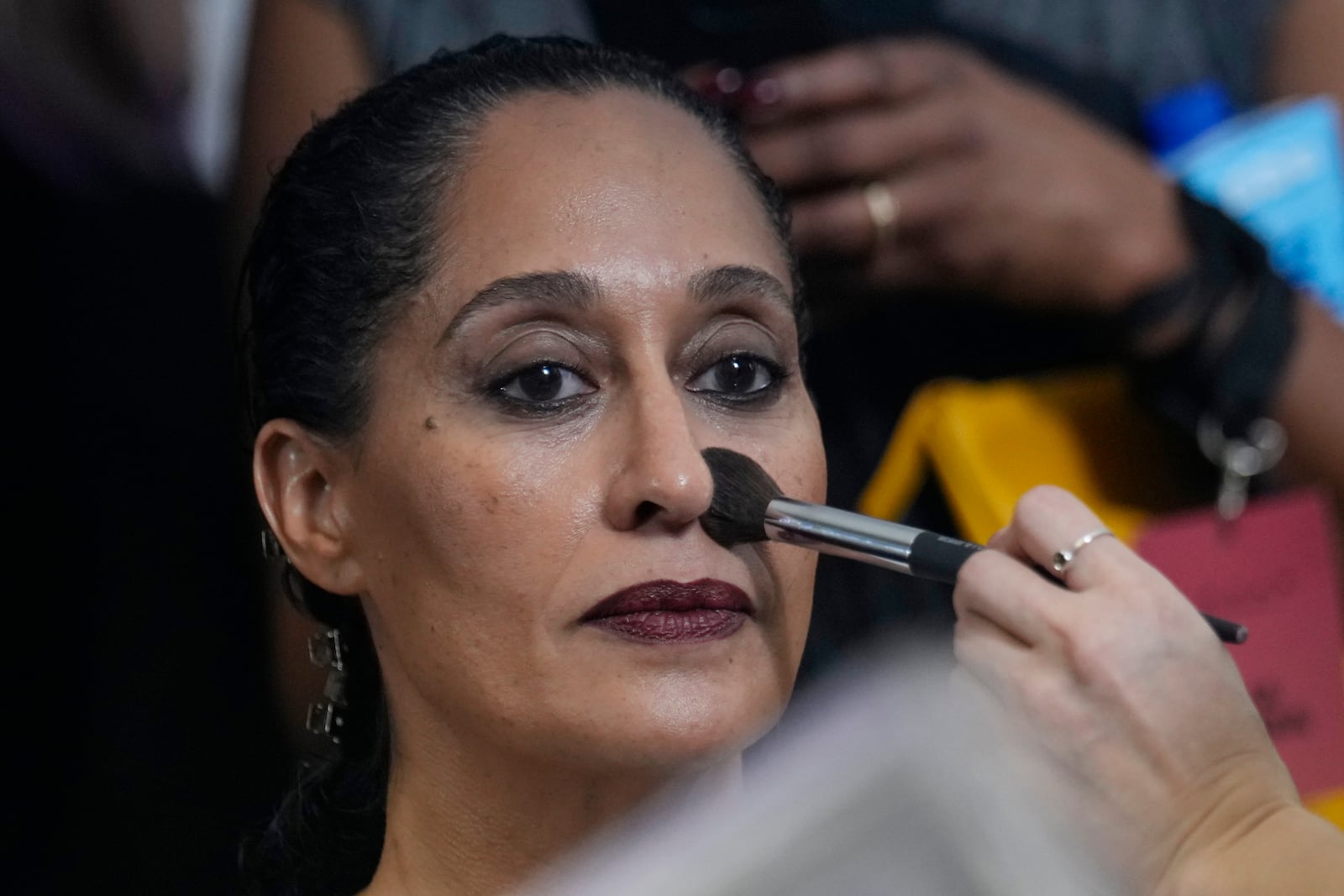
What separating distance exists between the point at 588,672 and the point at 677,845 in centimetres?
10

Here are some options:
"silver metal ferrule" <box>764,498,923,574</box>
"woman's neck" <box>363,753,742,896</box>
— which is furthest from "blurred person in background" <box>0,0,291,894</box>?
"silver metal ferrule" <box>764,498,923,574</box>

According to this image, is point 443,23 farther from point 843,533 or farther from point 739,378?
point 843,533

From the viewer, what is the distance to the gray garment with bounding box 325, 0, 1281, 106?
1.16 meters

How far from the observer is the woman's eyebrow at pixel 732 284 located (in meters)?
0.88

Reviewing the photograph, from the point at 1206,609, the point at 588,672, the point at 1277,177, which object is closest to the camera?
the point at 588,672

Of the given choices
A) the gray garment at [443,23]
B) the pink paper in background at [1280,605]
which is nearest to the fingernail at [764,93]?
the gray garment at [443,23]

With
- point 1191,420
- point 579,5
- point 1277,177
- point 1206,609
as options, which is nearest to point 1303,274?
point 1277,177

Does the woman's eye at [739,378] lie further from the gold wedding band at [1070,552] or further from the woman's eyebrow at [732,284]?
the gold wedding band at [1070,552]

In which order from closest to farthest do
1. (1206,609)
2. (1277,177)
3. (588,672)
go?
1. (588,672)
2. (1206,609)
3. (1277,177)

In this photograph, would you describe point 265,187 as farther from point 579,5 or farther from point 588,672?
point 588,672

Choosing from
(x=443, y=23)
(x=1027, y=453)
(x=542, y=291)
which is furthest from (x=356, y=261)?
(x=1027, y=453)

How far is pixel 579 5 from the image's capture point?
117 centimetres

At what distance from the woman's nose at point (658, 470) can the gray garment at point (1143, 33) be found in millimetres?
524

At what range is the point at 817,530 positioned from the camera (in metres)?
0.80
